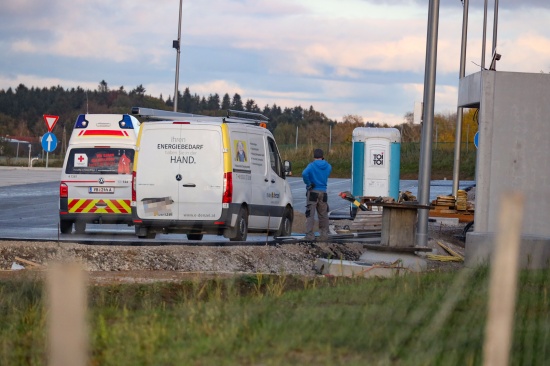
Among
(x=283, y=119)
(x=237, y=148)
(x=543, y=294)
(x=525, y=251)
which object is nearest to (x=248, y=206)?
(x=237, y=148)

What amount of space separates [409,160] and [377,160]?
123 ft

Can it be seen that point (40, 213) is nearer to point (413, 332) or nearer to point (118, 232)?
point (118, 232)

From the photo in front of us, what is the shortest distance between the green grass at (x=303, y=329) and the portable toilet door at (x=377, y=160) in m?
19.3

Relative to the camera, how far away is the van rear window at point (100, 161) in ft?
68.6

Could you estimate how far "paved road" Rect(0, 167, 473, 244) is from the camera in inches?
804

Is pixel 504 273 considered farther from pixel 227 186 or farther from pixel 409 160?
pixel 409 160

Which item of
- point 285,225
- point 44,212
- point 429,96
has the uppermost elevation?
point 429,96

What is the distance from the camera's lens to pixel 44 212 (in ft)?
92.8

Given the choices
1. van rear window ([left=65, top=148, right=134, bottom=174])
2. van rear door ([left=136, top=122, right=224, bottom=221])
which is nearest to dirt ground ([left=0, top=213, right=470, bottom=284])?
van rear door ([left=136, top=122, right=224, bottom=221])

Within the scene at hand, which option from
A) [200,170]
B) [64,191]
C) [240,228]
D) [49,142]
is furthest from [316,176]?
[49,142]

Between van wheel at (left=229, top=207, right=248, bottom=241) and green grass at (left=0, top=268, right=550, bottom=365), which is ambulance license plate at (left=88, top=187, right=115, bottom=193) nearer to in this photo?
van wheel at (left=229, top=207, right=248, bottom=241)

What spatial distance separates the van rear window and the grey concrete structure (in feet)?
26.9

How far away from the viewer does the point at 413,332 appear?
22.8ft

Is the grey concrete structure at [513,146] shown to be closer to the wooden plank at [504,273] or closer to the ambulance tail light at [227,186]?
the ambulance tail light at [227,186]
